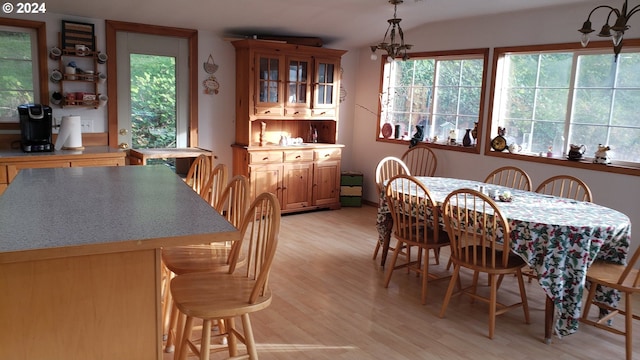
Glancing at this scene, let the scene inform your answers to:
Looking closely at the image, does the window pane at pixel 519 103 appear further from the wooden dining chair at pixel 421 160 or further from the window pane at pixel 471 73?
the wooden dining chair at pixel 421 160

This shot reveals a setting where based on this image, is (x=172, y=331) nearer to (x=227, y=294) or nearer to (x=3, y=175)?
(x=227, y=294)

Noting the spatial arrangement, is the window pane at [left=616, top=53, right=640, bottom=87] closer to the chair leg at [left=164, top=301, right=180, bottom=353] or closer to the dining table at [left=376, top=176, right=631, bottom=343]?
the dining table at [left=376, top=176, right=631, bottom=343]

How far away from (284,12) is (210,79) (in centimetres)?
110

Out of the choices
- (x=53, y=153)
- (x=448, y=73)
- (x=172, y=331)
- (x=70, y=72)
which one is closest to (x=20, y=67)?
(x=70, y=72)

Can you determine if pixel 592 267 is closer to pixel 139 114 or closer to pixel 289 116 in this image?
pixel 289 116

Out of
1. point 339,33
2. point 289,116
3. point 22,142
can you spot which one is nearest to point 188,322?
point 22,142

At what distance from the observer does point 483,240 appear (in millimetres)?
2941

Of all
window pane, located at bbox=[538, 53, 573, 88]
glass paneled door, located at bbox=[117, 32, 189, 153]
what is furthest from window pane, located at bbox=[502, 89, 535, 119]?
glass paneled door, located at bbox=[117, 32, 189, 153]

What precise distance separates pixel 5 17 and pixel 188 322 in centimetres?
357

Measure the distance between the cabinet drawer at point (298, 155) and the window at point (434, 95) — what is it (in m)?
1.08

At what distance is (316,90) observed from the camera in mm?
5797

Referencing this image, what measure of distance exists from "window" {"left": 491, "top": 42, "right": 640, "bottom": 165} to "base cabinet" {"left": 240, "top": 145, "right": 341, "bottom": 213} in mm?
1977

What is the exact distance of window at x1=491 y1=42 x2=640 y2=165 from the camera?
411cm

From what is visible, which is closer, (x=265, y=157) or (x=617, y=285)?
(x=617, y=285)
